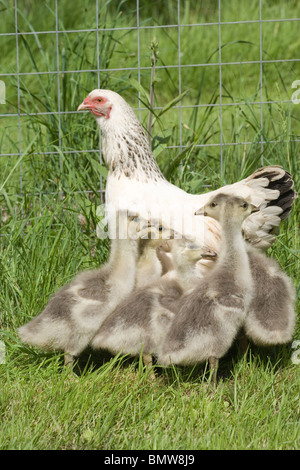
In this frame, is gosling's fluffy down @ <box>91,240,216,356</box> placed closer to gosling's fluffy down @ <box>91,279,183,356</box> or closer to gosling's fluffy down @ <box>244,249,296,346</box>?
gosling's fluffy down @ <box>91,279,183,356</box>

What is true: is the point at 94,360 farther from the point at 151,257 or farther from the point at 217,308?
the point at 217,308

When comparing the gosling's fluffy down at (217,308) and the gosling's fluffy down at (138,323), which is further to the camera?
the gosling's fluffy down at (138,323)

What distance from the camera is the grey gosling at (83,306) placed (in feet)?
12.7

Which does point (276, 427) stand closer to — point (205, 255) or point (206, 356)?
point (206, 356)

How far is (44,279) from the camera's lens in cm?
461

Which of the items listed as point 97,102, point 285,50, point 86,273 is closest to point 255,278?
point 86,273

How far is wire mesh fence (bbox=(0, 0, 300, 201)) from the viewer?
17.9ft

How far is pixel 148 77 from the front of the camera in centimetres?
777

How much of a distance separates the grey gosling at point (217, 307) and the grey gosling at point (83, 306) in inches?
13.6

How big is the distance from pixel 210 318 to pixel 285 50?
5259mm

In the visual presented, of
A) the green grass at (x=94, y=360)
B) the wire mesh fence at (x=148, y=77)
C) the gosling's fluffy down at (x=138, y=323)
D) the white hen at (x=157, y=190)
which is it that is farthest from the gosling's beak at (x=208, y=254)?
the wire mesh fence at (x=148, y=77)

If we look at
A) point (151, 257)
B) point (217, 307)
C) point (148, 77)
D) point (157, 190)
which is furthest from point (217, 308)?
point (148, 77)

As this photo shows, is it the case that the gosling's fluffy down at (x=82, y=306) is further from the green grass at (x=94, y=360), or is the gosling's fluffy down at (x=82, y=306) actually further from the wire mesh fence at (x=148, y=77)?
the wire mesh fence at (x=148, y=77)

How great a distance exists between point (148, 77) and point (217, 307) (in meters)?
4.46
